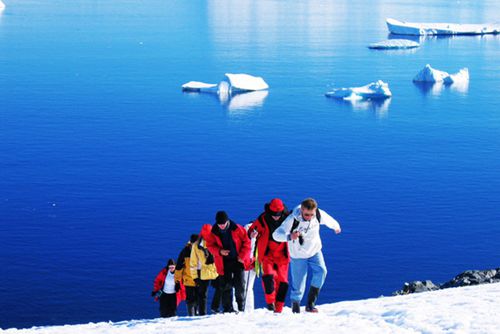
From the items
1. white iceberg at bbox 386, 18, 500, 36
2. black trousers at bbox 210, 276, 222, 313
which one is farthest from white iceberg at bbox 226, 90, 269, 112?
black trousers at bbox 210, 276, 222, 313

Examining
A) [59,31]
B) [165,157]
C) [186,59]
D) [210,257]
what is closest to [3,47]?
[59,31]

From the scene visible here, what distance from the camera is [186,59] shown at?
80.4 meters

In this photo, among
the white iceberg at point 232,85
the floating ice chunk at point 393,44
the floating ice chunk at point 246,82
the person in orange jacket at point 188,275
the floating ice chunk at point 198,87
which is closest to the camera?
the person in orange jacket at point 188,275

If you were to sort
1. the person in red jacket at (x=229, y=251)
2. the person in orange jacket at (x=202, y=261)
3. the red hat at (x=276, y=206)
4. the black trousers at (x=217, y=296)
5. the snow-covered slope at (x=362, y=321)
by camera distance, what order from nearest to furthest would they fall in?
the snow-covered slope at (x=362, y=321) → the red hat at (x=276, y=206) → the person in red jacket at (x=229, y=251) → the black trousers at (x=217, y=296) → the person in orange jacket at (x=202, y=261)

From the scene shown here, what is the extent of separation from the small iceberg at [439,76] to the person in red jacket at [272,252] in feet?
206

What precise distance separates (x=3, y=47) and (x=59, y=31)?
14.0 metres

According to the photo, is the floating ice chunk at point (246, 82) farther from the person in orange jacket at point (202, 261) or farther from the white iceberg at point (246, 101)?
the person in orange jacket at point (202, 261)

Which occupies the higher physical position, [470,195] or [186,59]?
[186,59]

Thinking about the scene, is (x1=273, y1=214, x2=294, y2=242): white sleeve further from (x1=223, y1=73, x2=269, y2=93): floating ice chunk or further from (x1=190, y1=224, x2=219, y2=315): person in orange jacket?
(x1=223, y1=73, x2=269, y2=93): floating ice chunk

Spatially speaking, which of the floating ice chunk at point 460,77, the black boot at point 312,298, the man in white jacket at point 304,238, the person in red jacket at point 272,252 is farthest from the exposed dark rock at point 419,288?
the floating ice chunk at point 460,77

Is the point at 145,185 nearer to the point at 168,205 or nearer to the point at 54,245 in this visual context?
the point at 168,205

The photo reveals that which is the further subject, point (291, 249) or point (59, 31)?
point (59, 31)

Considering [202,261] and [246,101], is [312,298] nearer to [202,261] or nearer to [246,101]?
[202,261]

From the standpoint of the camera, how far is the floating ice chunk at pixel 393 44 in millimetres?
89688
